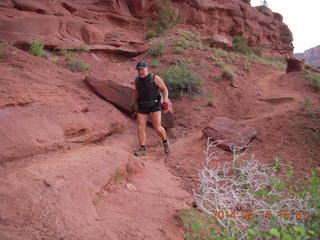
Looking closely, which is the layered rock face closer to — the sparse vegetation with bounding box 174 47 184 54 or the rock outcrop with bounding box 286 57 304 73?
the sparse vegetation with bounding box 174 47 184 54

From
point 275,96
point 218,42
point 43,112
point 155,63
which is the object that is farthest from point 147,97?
point 218,42

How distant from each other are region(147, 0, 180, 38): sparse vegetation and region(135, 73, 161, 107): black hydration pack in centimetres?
880

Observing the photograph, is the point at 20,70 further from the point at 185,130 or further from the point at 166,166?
the point at 185,130

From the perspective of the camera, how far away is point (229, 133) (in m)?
4.70

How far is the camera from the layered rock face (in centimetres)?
815

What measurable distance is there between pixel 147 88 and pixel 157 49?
20.2ft

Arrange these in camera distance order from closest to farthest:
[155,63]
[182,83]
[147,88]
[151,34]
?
[147,88] → [182,83] → [155,63] → [151,34]

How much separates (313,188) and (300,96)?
592 centimetres

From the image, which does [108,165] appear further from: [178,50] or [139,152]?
[178,50]

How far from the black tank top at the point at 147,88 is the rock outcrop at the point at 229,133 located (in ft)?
4.67

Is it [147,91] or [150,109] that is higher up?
[147,91]

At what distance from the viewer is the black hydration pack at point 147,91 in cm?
416

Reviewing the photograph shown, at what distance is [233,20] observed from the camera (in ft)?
68.1
